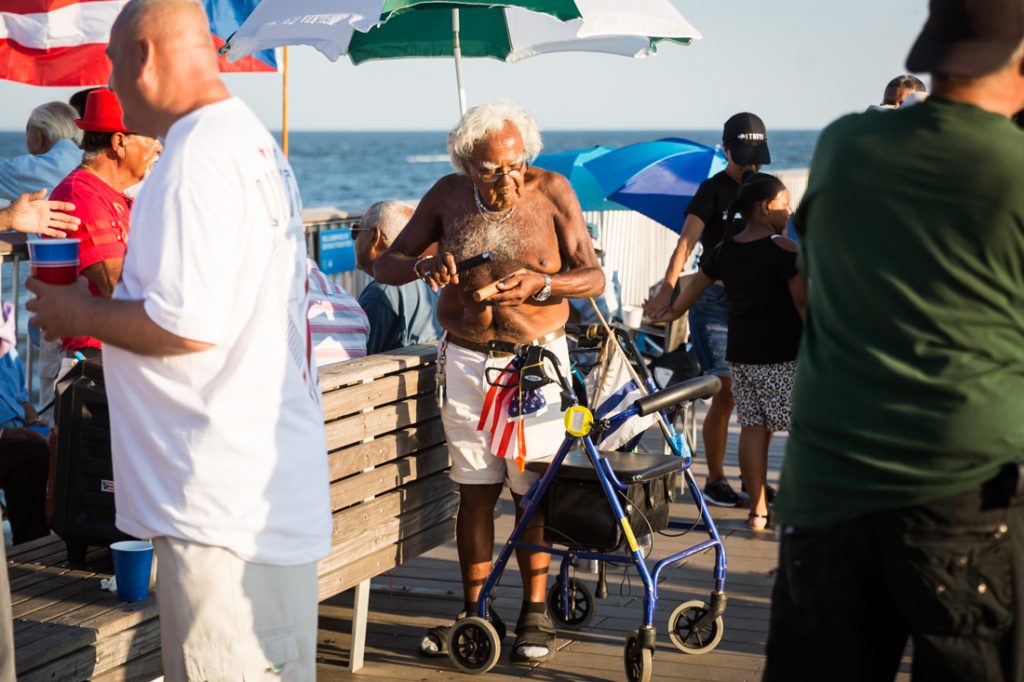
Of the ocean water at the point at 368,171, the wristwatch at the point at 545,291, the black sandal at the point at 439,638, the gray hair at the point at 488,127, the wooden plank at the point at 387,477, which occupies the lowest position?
the ocean water at the point at 368,171

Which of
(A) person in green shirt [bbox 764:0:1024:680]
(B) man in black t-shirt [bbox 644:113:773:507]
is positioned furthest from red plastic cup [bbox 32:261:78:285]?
(B) man in black t-shirt [bbox 644:113:773:507]

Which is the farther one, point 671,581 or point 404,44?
point 404,44

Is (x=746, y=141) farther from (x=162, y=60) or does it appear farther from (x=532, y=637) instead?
(x=162, y=60)

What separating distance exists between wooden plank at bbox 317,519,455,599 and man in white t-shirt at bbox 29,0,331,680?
157 cm

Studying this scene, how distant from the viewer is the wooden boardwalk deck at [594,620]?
182 inches

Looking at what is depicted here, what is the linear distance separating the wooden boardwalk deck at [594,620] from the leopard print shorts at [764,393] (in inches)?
22.3

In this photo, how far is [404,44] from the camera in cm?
786

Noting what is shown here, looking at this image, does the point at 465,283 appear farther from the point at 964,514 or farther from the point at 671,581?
the point at 964,514

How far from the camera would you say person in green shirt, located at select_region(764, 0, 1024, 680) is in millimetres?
2230

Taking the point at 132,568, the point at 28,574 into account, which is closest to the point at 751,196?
the point at 132,568

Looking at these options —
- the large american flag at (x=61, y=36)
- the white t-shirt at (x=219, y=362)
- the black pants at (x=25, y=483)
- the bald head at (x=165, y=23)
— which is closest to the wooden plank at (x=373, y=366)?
the black pants at (x=25, y=483)

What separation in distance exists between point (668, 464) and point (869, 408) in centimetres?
222

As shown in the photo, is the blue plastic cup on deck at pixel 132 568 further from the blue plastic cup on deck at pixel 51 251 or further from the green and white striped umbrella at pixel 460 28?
the green and white striped umbrella at pixel 460 28

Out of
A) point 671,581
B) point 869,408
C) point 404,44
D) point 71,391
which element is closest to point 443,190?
point 71,391
